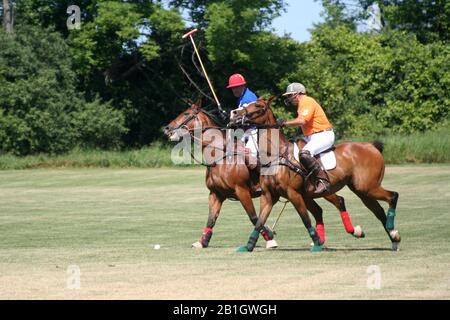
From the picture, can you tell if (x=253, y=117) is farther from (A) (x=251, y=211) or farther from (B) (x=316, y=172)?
(A) (x=251, y=211)

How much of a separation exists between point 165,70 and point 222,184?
3215 centimetres

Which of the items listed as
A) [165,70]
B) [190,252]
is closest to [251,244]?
[190,252]

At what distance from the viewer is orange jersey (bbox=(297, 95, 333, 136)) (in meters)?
15.9

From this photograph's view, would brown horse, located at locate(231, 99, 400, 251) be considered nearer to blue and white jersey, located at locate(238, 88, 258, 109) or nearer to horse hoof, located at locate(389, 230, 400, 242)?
horse hoof, located at locate(389, 230, 400, 242)

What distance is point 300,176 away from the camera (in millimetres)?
15875

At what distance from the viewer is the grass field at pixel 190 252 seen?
11852 mm

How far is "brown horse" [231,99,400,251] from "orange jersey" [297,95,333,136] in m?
0.39

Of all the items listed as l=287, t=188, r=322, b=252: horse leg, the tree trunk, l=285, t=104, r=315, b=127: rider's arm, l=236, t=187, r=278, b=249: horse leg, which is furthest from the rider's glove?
the tree trunk

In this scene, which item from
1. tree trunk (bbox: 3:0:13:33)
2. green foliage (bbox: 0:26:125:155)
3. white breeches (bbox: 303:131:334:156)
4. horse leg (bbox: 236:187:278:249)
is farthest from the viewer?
tree trunk (bbox: 3:0:13:33)

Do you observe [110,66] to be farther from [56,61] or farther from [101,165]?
[101,165]

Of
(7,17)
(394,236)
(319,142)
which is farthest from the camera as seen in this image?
(7,17)

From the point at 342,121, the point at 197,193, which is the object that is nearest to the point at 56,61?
the point at 342,121

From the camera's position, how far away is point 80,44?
4681cm
